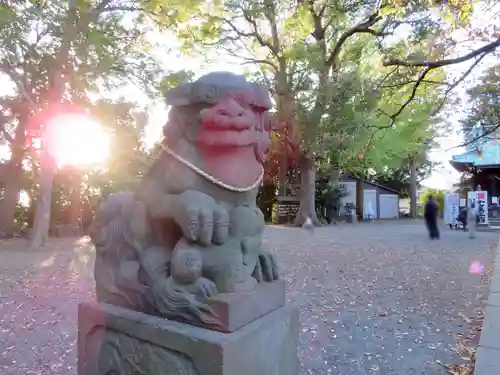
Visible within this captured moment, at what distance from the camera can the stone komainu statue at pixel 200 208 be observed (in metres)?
1.80

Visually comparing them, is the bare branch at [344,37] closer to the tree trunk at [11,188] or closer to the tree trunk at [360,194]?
the tree trunk at [360,194]

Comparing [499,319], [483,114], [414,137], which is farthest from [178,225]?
[414,137]

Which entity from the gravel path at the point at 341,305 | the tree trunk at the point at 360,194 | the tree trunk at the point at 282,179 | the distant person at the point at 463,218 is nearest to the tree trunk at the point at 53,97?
the gravel path at the point at 341,305

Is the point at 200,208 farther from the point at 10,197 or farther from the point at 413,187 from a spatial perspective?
the point at 413,187

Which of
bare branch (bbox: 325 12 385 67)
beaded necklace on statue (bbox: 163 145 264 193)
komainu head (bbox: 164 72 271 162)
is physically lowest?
beaded necklace on statue (bbox: 163 145 264 193)

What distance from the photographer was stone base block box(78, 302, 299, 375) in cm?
168

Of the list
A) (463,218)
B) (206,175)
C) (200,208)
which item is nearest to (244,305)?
(200,208)

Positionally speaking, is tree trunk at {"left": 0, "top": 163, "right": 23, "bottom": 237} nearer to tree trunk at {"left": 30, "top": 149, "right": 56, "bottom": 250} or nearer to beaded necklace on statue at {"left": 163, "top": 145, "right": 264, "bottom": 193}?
tree trunk at {"left": 30, "top": 149, "right": 56, "bottom": 250}

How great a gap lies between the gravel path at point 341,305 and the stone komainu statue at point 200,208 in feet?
5.41

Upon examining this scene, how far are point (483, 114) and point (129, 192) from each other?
19.4 feet

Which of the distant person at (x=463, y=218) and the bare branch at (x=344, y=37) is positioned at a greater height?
the bare branch at (x=344, y=37)

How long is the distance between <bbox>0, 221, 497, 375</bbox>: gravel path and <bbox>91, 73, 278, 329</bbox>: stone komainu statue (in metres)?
Result: 1.65

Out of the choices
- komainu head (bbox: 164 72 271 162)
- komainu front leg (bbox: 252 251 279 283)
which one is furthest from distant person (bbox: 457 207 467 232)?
komainu head (bbox: 164 72 271 162)

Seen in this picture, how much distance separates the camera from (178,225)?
1880 mm
